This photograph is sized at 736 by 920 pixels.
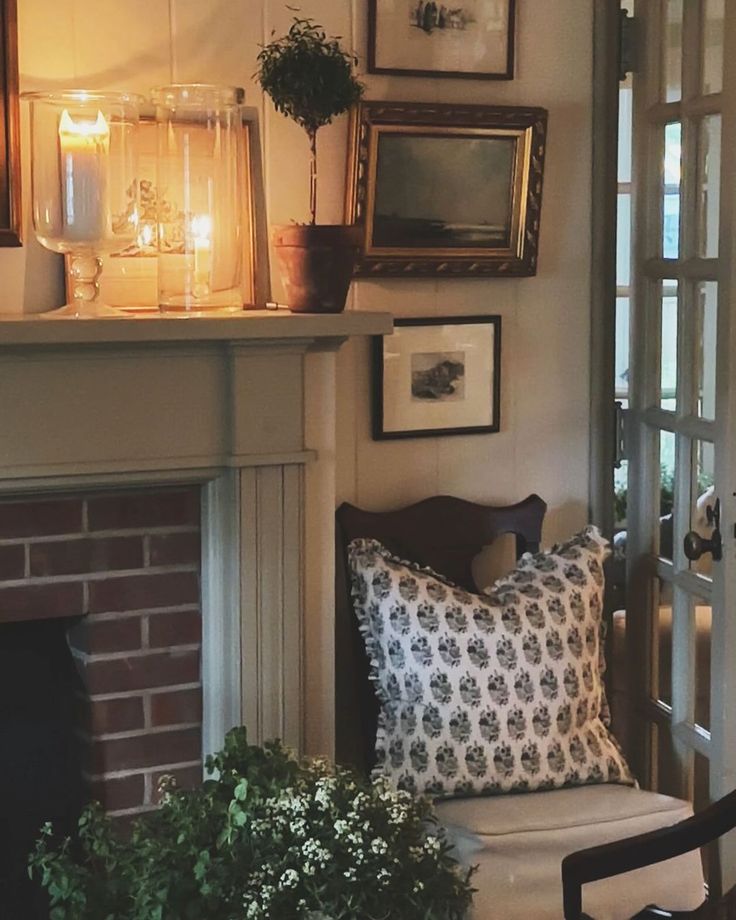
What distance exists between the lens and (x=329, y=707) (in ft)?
7.71

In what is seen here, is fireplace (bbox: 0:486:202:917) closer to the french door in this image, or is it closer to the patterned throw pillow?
the patterned throw pillow

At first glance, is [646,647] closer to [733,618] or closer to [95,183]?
[733,618]

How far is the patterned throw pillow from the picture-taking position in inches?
90.8

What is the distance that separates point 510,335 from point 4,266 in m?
0.99

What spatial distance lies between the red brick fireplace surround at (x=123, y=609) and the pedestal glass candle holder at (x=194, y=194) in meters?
0.33

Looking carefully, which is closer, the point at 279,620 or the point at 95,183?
the point at 95,183

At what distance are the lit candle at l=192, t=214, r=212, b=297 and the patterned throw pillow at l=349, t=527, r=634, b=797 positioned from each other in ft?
1.82

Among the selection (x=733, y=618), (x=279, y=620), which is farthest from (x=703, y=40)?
(x=279, y=620)

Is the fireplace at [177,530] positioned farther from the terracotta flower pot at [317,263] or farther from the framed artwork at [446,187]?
the framed artwork at [446,187]

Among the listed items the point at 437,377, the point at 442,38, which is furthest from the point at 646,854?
the point at 442,38

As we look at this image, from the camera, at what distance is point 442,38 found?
8.15ft

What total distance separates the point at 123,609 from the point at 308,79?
3.01ft

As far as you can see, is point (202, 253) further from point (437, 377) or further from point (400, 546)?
point (400, 546)

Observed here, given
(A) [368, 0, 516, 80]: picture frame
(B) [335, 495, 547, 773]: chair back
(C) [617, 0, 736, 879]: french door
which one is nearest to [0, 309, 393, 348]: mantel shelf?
(B) [335, 495, 547, 773]: chair back
